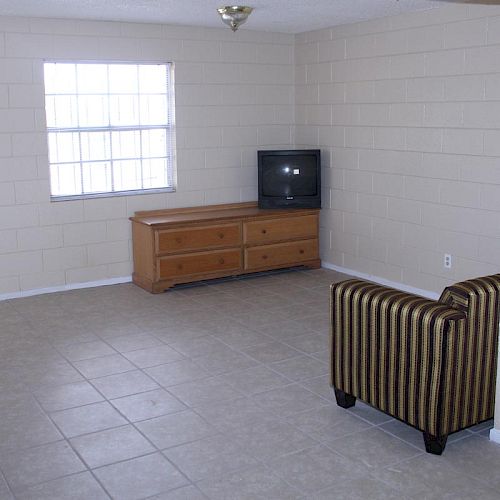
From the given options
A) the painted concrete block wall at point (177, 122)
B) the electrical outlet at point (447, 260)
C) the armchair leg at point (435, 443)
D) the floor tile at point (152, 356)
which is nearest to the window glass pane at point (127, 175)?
the painted concrete block wall at point (177, 122)

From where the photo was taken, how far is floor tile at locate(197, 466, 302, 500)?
9.34ft

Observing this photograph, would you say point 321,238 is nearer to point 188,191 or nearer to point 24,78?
point 188,191

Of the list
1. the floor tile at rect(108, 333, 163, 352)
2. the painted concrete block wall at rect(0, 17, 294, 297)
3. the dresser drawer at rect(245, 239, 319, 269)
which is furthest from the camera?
the dresser drawer at rect(245, 239, 319, 269)

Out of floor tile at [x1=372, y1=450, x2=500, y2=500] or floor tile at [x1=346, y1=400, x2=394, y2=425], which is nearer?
floor tile at [x1=372, y1=450, x2=500, y2=500]

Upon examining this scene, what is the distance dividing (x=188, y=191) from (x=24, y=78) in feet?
5.73

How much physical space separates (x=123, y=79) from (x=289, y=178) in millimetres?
1756

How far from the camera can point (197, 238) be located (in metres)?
6.19

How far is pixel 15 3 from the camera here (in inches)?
197

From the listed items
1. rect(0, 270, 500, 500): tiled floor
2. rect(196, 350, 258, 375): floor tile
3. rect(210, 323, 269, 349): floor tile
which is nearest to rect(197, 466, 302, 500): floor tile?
rect(0, 270, 500, 500): tiled floor

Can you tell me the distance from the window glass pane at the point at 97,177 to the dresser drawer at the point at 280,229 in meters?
1.29

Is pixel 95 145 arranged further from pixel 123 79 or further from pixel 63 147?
pixel 123 79

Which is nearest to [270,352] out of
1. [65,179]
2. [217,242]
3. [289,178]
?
[217,242]

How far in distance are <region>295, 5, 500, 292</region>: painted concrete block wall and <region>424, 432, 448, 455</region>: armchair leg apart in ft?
7.58

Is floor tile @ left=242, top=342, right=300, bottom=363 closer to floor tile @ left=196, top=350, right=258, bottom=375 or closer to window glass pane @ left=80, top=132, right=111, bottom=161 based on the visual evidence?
floor tile @ left=196, top=350, right=258, bottom=375
